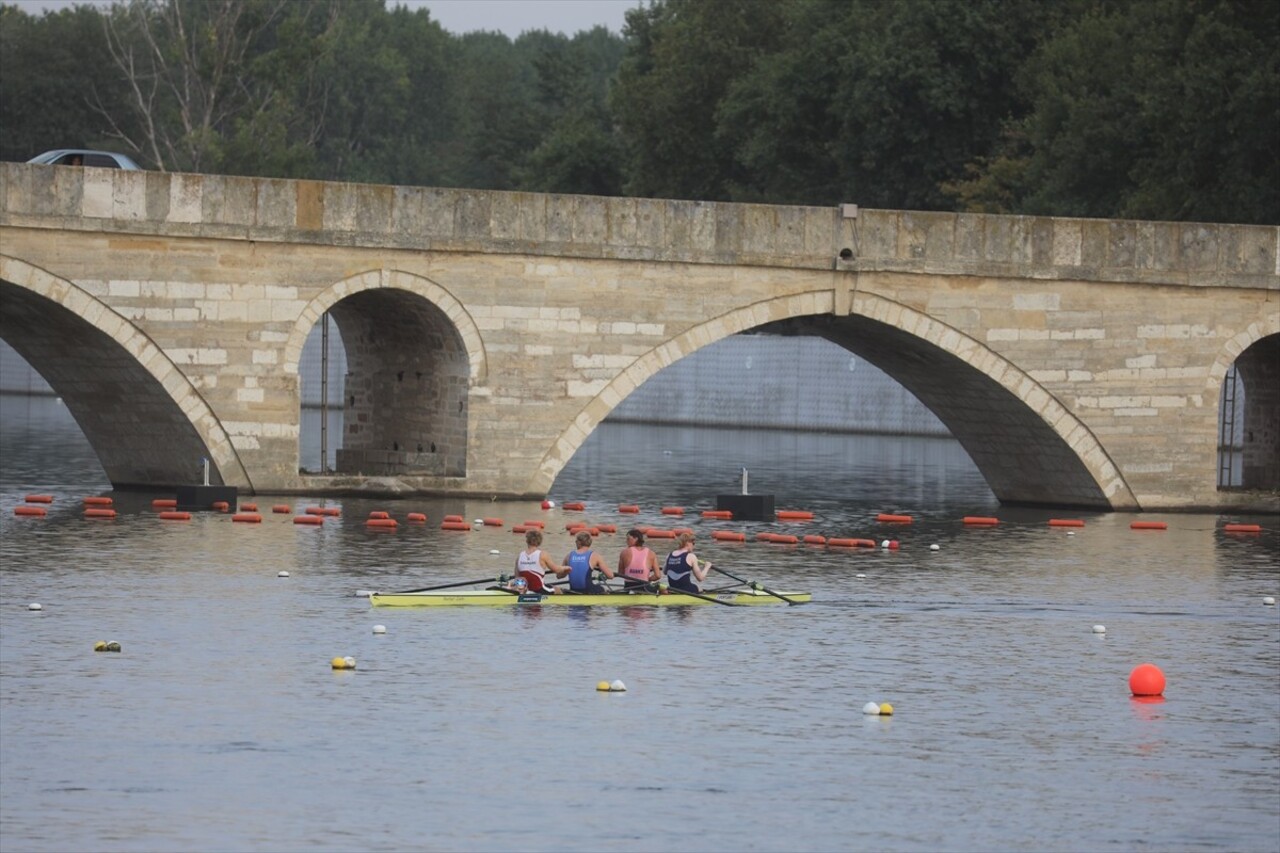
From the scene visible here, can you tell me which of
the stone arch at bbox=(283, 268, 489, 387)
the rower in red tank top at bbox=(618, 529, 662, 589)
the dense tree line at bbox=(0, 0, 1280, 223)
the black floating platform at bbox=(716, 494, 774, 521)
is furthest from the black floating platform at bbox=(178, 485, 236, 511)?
the dense tree line at bbox=(0, 0, 1280, 223)

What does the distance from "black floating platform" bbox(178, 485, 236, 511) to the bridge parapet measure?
3.37m

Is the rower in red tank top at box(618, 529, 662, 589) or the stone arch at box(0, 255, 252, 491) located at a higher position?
the stone arch at box(0, 255, 252, 491)

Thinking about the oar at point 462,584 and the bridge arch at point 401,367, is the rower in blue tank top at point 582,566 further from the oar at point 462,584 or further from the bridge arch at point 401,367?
the bridge arch at point 401,367

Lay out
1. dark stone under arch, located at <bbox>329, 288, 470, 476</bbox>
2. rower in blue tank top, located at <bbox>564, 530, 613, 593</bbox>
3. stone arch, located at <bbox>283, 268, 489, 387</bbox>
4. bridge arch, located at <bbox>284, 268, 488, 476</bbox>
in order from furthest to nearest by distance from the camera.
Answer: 1. dark stone under arch, located at <bbox>329, 288, 470, 476</bbox>
2. bridge arch, located at <bbox>284, 268, 488, 476</bbox>
3. stone arch, located at <bbox>283, 268, 489, 387</bbox>
4. rower in blue tank top, located at <bbox>564, 530, 613, 593</bbox>

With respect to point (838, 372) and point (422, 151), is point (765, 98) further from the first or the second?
point (422, 151)

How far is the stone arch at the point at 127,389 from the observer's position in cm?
3175

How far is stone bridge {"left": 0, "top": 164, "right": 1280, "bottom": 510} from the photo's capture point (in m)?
32.4

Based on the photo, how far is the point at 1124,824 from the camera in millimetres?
15336

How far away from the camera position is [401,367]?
1420 inches

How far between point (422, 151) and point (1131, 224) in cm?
7054

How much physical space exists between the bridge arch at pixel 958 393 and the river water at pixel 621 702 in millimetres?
4433

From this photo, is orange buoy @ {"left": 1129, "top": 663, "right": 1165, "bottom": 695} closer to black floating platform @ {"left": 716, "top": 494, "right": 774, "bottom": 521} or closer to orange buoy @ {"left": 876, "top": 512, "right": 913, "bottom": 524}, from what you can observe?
black floating platform @ {"left": 716, "top": 494, "right": 774, "bottom": 521}

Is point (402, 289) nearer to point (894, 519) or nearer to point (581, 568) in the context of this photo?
point (894, 519)

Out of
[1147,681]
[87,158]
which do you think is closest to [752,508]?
[87,158]
